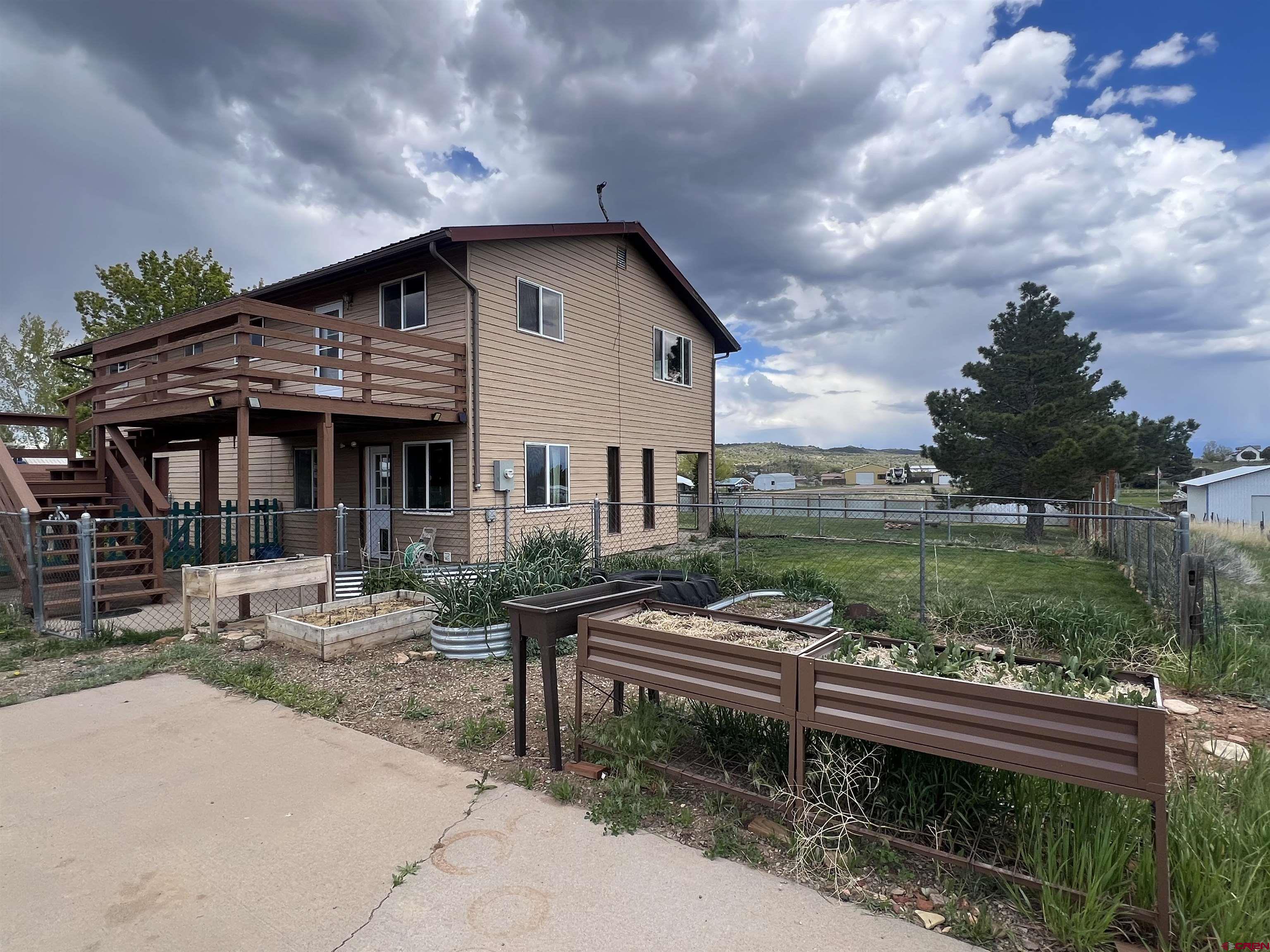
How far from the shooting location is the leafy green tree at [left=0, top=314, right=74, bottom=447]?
2478cm

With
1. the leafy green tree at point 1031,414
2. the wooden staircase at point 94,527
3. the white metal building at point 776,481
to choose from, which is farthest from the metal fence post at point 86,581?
the white metal building at point 776,481

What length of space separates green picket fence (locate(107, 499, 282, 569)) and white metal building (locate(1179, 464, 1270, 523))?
28.9m

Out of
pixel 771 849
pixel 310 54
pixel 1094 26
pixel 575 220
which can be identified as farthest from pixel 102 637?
pixel 1094 26

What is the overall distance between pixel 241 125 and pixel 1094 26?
48.1 ft

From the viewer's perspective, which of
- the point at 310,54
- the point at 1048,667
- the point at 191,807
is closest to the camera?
the point at 1048,667

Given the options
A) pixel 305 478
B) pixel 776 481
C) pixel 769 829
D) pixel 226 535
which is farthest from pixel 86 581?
pixel 776 481

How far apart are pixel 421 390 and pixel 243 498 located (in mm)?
3108

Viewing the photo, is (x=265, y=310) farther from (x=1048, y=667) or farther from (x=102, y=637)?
(x=1048, y=667)

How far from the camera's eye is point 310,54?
9.50m

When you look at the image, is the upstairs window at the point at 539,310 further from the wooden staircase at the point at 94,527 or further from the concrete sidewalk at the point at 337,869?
the concrete sidewalk at the point at 337,869

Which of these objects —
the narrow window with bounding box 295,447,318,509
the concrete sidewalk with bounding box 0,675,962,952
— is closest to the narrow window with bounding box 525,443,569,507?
the narrow window with bounding box 295,447,318,509

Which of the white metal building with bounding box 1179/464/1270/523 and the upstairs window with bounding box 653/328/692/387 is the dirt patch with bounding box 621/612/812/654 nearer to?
the upstairs window with bounding box 653/328/692/387

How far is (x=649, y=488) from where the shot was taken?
16109 millimetres

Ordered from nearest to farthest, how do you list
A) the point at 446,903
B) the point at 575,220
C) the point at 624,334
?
the point at 446,903 → the point at 575,220 → the point at 624,334
